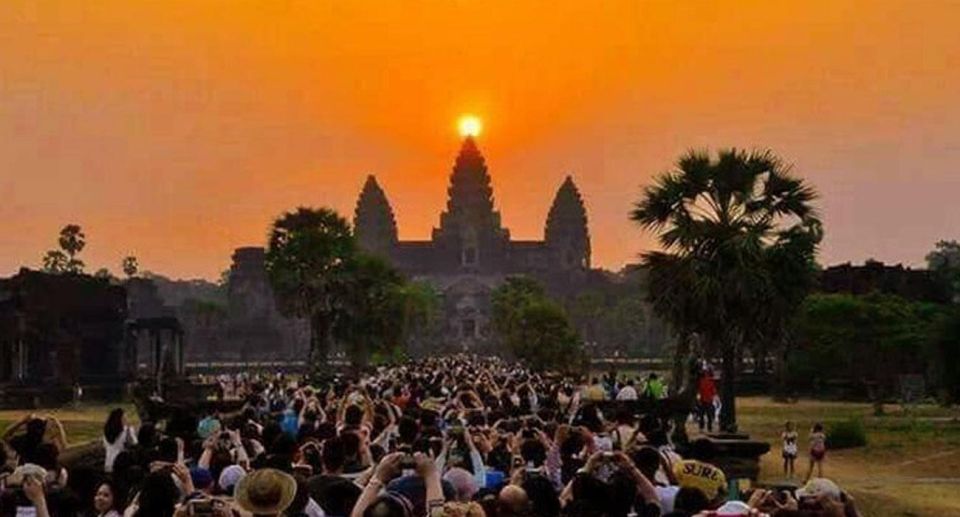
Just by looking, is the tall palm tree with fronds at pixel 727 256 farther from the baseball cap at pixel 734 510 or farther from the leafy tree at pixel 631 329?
the leafy tree at pixel 631 329

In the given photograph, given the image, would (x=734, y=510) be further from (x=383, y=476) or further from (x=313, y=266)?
(x=313, y=266)

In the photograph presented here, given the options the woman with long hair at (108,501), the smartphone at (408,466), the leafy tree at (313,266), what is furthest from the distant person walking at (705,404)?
the leafy tree at (313,266)

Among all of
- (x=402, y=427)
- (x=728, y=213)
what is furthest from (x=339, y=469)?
(x=728, y=213)

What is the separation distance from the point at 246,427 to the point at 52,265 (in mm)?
137703

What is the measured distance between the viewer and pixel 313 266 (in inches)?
3125

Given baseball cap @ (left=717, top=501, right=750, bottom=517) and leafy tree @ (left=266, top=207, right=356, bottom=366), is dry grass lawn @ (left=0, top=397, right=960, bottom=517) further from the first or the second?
leafy tree @ (left=266, top=207, right=356, bottom=366)

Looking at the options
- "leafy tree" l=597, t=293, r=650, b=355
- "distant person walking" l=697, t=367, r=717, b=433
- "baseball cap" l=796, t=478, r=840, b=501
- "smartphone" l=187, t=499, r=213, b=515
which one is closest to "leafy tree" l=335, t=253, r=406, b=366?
"distant person walking" l=697, t=367, r=717, b=433

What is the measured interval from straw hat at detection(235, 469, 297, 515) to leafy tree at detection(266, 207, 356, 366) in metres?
70.7

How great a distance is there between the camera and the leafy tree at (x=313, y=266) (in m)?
79.0

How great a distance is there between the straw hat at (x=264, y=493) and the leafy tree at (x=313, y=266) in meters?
70.7

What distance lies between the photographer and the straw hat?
7.80 metres

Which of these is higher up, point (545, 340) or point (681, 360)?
point (545, 340)

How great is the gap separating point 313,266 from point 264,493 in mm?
71854

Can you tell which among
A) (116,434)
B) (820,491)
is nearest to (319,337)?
(116,434)
